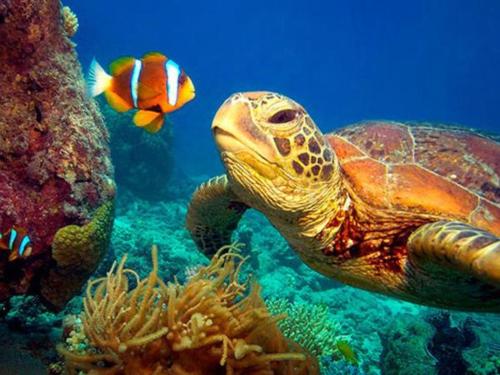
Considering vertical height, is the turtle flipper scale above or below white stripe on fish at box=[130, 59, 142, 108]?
below

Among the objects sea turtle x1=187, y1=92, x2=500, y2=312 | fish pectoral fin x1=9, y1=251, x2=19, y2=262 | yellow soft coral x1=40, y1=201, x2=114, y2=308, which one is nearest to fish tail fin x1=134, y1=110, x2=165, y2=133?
yellow soft coral x1=40, y1=201, x2=114, y2=308

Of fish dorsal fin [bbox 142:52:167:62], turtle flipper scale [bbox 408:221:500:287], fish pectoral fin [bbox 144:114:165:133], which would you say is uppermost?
fish dorsal fin [bbox 142:52:167:62]

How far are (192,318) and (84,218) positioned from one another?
1543 mm

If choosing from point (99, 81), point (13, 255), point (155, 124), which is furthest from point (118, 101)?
point (13, 255)

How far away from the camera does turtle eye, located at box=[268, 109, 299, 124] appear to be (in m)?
1.98

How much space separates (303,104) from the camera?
96.2m

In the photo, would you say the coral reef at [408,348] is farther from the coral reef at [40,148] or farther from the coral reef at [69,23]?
the coral reef at [69,23]

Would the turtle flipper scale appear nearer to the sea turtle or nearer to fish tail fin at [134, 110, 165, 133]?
the sea turtle

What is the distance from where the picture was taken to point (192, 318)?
1.72m

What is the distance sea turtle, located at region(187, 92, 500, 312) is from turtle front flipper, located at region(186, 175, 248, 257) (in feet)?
3.25

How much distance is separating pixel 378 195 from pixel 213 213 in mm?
1743

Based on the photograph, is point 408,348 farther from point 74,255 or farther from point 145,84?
point 145,84

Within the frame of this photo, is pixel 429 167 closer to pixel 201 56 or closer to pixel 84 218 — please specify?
pixel 84 218

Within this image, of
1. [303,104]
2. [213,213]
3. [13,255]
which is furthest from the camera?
[303,104]
